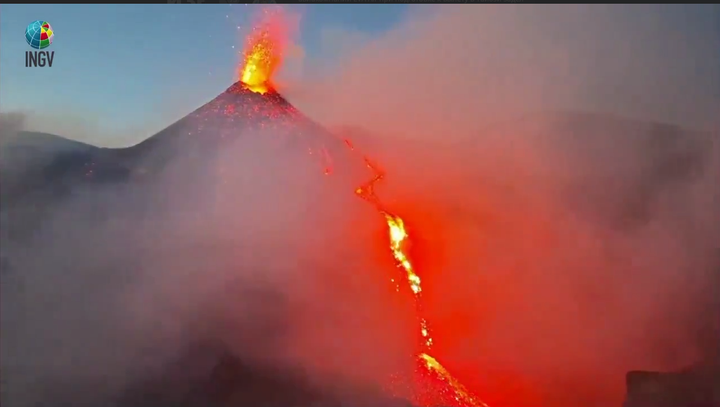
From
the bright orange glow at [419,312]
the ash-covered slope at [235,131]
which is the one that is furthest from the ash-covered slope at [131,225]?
the bright orange glow at [419,312]

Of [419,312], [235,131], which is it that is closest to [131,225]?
[235,131]

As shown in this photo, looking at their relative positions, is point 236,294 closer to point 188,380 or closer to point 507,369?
point 188,380

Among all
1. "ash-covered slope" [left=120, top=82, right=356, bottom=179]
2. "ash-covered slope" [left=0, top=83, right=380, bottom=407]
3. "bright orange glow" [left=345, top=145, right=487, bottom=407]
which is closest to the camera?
"ash-covered slope" [left=0, top=83, right=380, bottom=407]

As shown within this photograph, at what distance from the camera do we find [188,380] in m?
11.8

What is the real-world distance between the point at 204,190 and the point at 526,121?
8853 millimetres

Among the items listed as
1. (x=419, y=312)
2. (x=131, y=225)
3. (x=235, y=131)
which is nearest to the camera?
(x=419, y=312)

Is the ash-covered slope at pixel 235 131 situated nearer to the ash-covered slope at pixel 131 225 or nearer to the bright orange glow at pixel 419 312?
the ash-covered slope at pixel 131 225

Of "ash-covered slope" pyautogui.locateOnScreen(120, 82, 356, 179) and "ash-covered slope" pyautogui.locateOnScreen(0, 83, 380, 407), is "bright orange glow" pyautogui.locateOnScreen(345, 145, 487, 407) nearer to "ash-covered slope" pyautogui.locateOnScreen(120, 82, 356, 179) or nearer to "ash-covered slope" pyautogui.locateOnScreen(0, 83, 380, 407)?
"ash-covered slope" pyautogui.locateOnScreen(0, 83, 380, 407)

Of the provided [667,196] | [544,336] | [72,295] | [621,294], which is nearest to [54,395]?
[72,295]

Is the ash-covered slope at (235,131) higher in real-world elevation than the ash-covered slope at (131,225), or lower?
higher

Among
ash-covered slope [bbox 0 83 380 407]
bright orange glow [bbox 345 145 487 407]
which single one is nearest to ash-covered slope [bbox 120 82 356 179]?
ash-covered slope [bbox 0 83 380 407]

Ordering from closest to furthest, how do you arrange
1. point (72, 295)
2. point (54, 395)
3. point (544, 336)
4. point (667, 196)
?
point (54, 395), point (72, 295), point (544, 336), point (667, 196)

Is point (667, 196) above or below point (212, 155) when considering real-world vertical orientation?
below

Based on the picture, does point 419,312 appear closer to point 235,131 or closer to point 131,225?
point 131,225
